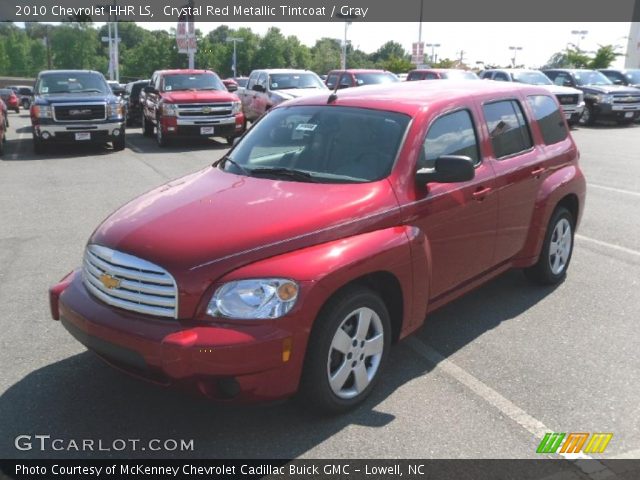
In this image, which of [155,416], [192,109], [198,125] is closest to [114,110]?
[192,109]

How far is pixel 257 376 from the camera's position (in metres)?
3.11

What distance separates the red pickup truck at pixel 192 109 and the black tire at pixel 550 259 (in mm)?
11651

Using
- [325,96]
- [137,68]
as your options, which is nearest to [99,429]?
[325,96]

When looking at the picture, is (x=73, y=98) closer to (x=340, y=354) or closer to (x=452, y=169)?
(x=452, y=169)

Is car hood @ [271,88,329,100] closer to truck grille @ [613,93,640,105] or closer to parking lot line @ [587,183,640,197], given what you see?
parking lot line @ [587,183,640,197]

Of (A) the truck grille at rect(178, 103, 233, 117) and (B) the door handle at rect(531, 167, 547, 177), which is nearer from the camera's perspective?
(B) the door handle at rect(531, 167, 547, 177)

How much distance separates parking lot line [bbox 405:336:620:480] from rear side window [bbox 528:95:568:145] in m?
2.24

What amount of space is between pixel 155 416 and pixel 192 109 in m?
13.2

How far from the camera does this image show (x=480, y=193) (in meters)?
4.52

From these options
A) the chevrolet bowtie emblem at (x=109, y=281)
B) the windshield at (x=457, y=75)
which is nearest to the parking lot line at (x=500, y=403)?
the chevrolet bowtie emblem at (x=109, y=281)

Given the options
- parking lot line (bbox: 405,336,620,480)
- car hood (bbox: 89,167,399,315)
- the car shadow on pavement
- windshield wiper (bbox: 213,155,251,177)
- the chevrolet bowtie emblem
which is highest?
windshield wiper (bbox: 213,155,251,177)

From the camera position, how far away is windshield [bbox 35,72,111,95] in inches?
599

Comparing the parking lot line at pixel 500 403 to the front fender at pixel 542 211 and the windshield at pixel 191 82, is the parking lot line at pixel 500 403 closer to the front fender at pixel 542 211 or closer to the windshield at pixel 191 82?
the front fender at pixel 542 211

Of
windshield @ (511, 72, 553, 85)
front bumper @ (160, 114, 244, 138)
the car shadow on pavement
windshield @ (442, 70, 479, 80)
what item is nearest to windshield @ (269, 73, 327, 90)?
front bumper @ (160, 114, 244, 138)
